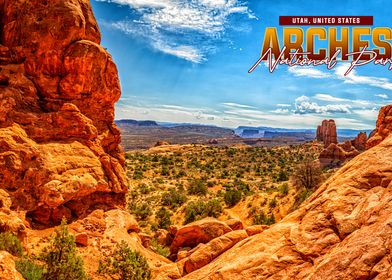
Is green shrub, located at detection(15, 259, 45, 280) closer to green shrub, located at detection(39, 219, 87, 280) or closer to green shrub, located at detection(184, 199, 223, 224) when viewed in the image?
green shrub, located at detection(39, 219, 87, 280)

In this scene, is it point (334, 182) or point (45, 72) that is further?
point (45, 72)

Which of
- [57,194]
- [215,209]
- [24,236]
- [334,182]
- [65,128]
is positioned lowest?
[215,209]

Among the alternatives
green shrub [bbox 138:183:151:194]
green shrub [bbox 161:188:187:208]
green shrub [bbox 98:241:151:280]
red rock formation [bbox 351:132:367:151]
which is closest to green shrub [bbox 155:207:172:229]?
green shrub [bbox 161:188:187:208]

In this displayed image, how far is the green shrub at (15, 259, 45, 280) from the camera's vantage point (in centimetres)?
1186

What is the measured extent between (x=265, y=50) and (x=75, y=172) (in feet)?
43.9

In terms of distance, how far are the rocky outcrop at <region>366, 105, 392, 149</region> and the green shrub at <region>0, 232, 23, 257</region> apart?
22395 millimetres

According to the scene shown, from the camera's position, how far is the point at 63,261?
12.6 meters

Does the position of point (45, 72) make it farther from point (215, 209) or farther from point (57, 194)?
point (215, 209)

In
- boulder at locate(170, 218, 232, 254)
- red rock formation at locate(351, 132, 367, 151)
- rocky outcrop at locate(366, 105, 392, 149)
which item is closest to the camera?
boulder at locate(170, 218, 232, 254)

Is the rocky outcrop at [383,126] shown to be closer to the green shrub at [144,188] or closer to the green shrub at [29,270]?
the green shrub at [29,270]

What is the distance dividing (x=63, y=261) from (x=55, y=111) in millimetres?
10583

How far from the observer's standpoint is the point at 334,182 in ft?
30.7

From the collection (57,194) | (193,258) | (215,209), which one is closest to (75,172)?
(57,194)

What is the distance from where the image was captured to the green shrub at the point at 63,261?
12.2m
